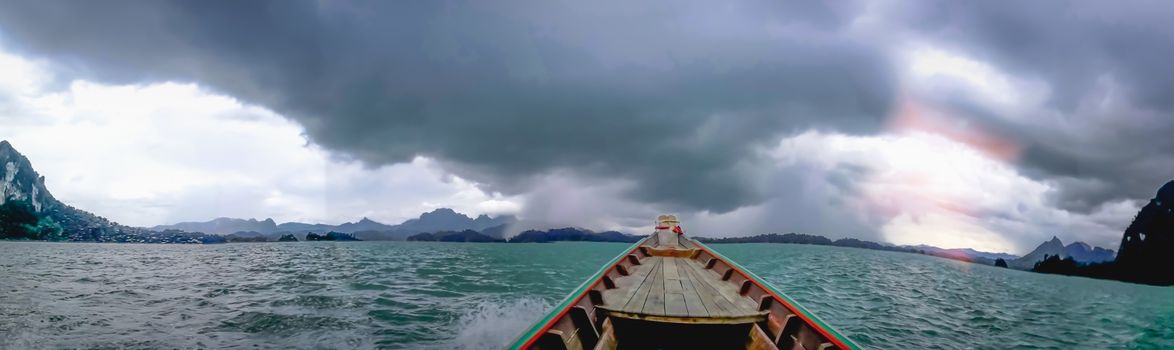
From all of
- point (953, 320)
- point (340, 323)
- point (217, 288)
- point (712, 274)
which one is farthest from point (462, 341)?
point (953, 320)

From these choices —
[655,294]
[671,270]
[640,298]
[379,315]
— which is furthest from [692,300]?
[379,315]

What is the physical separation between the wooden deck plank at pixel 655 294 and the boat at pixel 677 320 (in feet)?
0.05

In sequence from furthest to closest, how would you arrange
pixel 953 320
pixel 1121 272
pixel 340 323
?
pixel 1121 272 → pixel 953 320 → pixel 340 323

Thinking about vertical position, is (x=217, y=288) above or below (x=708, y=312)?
below

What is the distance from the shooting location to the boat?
5488mm

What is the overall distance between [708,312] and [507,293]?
41.7ft

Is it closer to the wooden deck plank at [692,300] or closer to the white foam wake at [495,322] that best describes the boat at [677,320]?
the wooden deck plank at [692,300]

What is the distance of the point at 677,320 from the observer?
19.8 ft

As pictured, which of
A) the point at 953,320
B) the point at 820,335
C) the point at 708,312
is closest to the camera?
the point at 820,335

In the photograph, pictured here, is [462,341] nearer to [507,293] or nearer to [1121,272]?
[507,293]

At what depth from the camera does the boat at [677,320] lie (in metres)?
5.49

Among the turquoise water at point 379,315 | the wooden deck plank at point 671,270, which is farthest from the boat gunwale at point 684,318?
the turquoise water at point 379,315

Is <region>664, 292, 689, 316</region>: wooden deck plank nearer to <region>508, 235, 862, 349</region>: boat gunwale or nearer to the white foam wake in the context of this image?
<region>508, 235, 862, 349</region>: boat gunwale

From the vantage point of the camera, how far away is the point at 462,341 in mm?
10727
